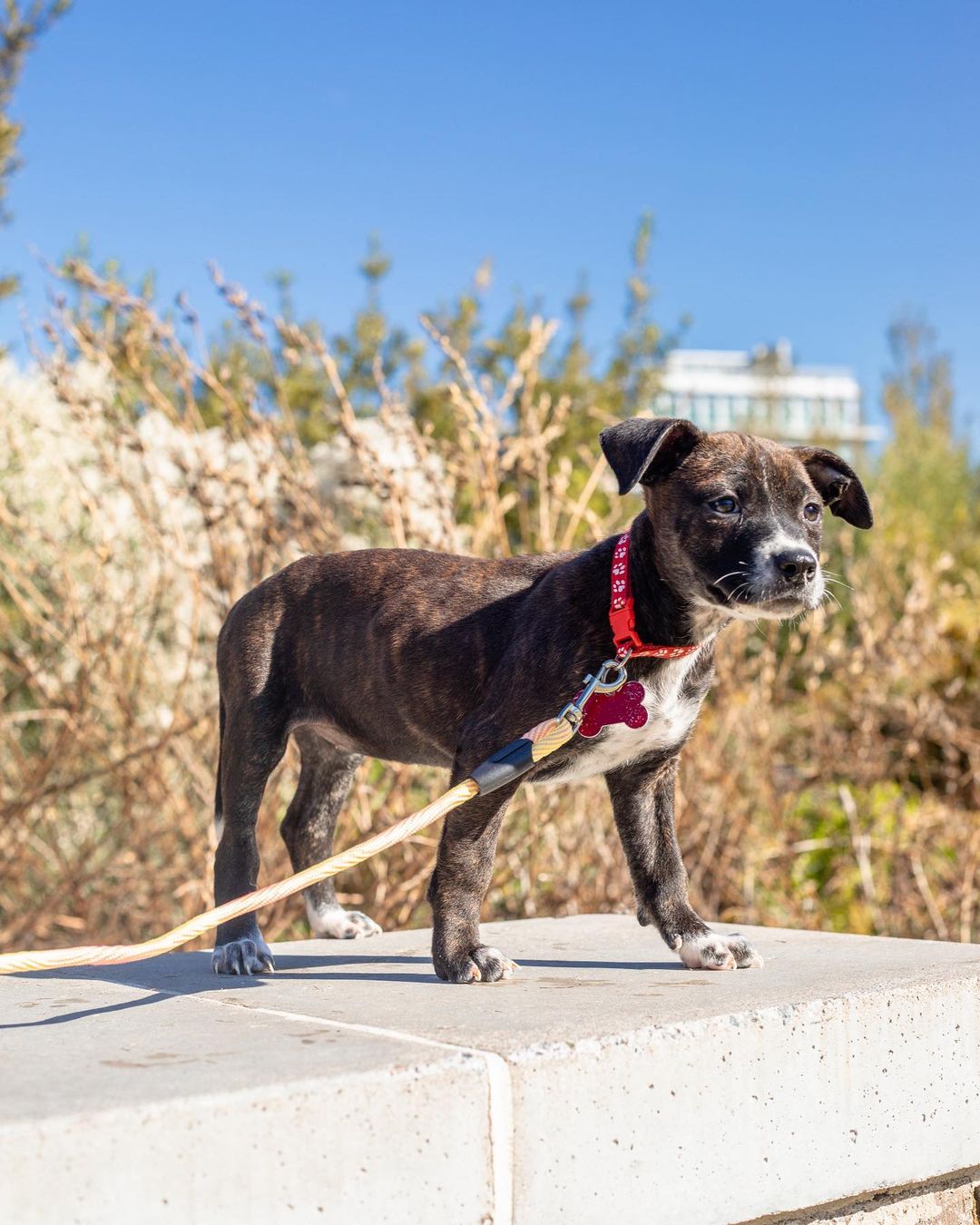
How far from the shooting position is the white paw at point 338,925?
4.29 meters

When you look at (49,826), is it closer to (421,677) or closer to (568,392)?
(421,677)

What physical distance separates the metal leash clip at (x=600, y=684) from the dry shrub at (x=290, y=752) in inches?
77.2

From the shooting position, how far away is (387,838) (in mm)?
2803

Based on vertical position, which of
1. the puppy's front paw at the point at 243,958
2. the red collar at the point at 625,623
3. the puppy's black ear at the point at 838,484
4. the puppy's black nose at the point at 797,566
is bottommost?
the puppy's front paw at the point at 243,958

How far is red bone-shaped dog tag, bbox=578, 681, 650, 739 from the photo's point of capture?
3.25 m

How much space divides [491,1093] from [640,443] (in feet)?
4.90

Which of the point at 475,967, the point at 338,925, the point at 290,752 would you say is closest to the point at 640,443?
the point at 475,967

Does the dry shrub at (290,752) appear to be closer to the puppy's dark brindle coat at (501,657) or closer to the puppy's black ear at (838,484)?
the puppy's dark brindle coat at (501,657)

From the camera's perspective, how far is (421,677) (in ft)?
11.7

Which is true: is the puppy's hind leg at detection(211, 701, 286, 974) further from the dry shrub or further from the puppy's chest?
the dry shrub

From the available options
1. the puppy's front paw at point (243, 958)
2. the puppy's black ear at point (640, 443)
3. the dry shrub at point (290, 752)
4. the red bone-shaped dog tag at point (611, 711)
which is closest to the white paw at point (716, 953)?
the red bone-shaped dog tag at point (611, 711)

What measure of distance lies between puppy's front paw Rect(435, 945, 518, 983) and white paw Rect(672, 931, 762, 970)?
1.75ft

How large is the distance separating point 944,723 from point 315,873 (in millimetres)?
5705

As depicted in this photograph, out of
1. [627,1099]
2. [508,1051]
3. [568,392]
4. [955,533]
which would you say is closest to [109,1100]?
[508,1051]
